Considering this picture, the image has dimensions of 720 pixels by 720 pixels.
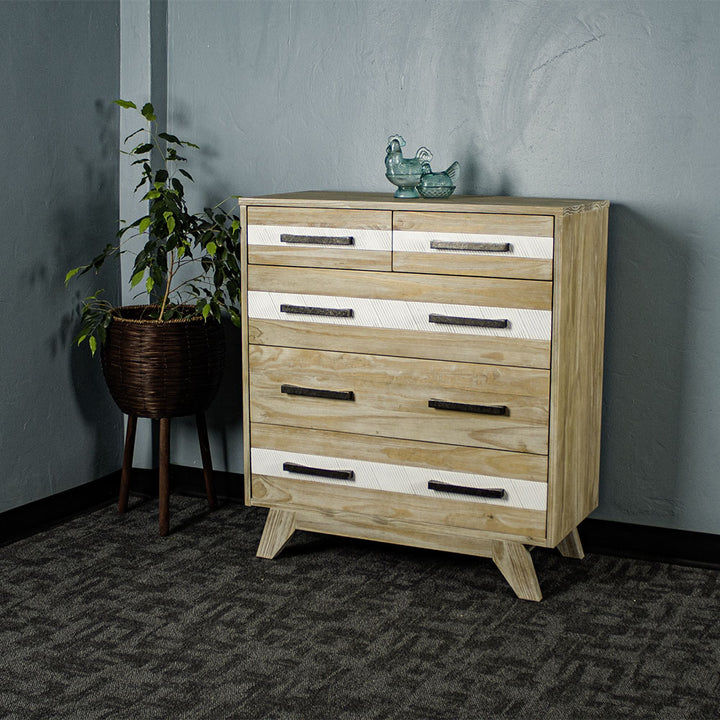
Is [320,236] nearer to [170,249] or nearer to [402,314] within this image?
[402,314]

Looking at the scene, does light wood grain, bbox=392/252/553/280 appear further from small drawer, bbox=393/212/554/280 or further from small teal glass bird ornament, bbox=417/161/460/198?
small teal glass bird ornament, bbox=417/161/460/198

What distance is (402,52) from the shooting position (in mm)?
2895

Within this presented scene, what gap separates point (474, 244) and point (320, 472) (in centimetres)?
75

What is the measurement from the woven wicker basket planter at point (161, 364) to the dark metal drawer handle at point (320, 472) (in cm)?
43

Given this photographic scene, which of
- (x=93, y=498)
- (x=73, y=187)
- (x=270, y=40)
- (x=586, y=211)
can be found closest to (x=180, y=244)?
(x=73, y=187)

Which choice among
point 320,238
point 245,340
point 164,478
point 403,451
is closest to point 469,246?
point 320,238

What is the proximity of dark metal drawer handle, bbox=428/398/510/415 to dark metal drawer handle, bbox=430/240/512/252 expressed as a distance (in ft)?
1.28

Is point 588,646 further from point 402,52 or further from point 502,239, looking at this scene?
point 402,52

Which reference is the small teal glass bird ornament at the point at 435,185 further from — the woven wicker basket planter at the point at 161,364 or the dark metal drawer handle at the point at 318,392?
the woven wicker basket planter at the point at 161,364

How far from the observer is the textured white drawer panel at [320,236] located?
2.52m

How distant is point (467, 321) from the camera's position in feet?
8.09

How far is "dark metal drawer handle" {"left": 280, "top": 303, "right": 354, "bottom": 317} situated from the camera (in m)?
2.58

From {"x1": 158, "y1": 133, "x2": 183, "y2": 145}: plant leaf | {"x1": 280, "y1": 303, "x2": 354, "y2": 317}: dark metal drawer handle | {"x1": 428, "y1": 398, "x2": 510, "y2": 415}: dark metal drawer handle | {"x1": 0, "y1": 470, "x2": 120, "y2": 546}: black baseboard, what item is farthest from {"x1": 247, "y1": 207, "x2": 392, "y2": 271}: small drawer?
{"x1": 0, "y1": 470, "x2": 120, "y2": 546}: black baseboard

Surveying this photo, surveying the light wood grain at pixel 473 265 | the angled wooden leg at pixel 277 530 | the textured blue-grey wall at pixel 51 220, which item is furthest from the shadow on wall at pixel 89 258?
the light wood grain at pixel 473 265
